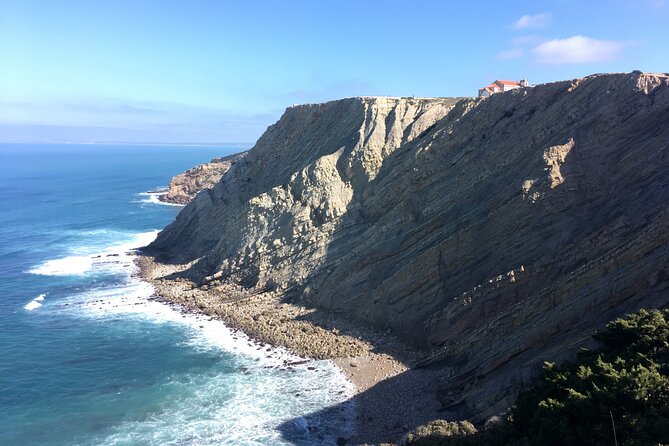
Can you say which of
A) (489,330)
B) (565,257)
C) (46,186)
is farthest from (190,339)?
(46,186)

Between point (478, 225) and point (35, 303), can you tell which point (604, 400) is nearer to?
point (478, 225)

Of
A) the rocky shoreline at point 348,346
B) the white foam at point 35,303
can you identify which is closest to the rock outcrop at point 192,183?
the rocky shoreline at point 348,346

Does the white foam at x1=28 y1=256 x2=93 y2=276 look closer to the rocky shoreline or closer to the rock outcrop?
the rocky shoreline

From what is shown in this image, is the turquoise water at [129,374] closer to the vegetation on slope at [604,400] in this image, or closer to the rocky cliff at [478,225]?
the rocky cliff at [478,225]

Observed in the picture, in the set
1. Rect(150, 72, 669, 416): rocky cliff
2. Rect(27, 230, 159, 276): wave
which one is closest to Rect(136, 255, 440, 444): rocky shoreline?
Rect(150, 72, 669, 416): rocky cliff

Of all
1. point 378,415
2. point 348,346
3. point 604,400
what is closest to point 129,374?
point 348,346
